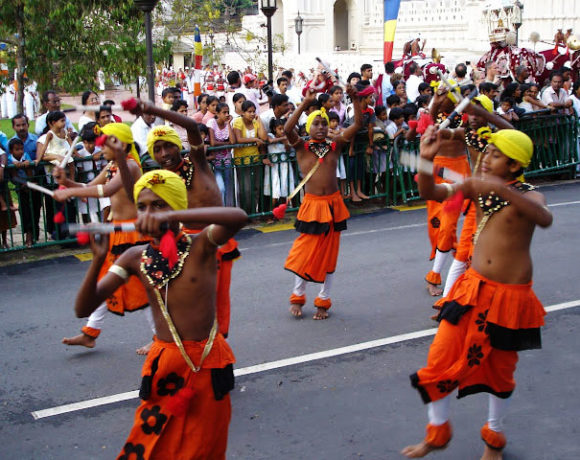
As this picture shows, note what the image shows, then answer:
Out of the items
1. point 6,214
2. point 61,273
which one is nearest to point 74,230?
point 61,273

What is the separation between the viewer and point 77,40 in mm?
12773

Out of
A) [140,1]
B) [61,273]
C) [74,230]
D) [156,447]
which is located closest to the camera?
[74,230]

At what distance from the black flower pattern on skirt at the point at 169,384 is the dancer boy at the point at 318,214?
3.43 metres

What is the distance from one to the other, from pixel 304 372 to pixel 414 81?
1171 cm

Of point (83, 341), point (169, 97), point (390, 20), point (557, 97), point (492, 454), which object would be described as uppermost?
point (390, 20)

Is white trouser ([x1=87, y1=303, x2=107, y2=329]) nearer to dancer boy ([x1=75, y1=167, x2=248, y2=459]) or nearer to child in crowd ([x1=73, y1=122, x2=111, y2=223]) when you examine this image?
dancer boy ([x1=75, y1=167, x2=248, y2=459])

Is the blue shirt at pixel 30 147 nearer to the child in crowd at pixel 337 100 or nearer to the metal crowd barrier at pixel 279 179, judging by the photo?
the metal crowd barrier at pixel 279 179

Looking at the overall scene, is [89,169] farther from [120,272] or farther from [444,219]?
[120,272]

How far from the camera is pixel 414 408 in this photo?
5.50 metres

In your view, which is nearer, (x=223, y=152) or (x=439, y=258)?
(x=439, y=258)

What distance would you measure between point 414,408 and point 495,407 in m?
0.85

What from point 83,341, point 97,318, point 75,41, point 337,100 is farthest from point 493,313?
point 75,41

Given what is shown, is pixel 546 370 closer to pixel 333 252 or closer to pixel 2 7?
pixel 333 252

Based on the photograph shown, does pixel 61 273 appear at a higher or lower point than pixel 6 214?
lower
